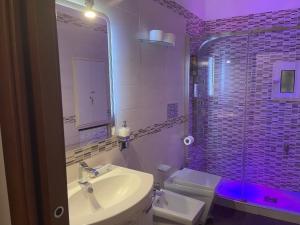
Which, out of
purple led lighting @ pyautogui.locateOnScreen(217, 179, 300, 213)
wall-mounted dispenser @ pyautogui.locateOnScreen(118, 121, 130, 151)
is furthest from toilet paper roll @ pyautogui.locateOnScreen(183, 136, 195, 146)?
wall-mounted dispenser @ pyautogui.locateOnScreen(118, 121, 130, 151)

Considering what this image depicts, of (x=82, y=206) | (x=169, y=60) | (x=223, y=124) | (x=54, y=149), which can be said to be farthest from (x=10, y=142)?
(x=223, y=124)

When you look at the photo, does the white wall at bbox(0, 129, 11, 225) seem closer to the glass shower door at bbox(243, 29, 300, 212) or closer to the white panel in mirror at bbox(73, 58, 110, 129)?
the white panel in mirror at bbox(73, 58, 110, 129)

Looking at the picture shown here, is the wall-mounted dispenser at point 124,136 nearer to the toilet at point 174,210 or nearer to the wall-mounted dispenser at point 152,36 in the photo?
the toilet at point 174,210

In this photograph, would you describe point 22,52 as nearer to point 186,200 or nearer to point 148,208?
point 148,208

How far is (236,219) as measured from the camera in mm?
2596

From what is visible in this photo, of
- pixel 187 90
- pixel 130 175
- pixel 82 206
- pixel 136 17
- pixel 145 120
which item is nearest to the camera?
A: pixel 82 206

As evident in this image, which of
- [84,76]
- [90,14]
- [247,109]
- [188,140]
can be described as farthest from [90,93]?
[247,109]

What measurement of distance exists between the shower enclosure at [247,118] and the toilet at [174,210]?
3.40 feet

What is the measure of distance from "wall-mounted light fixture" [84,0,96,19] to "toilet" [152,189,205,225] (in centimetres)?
147

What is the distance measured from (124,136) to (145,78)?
61 centimetres

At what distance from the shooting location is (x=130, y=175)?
5.12 ft

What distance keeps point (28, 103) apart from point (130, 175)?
107 centimetres

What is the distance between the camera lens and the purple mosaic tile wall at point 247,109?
2912 mm

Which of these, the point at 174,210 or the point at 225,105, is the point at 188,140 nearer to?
the point at 225,105
